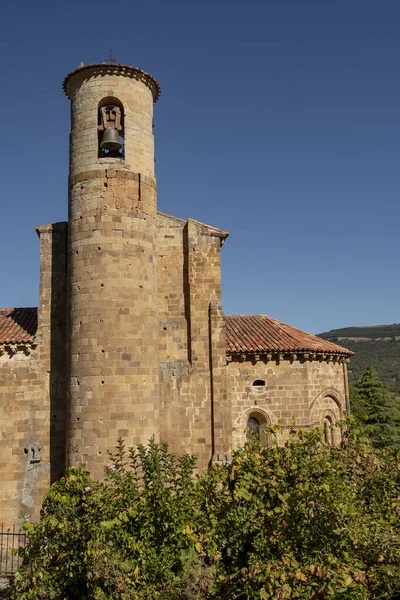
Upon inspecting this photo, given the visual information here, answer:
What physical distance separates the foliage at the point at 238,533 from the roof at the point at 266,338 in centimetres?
837

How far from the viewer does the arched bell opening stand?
47.1ft

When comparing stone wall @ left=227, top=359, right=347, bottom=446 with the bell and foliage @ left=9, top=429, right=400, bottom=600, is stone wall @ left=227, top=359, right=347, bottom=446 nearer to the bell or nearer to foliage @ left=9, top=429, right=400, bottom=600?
the bell

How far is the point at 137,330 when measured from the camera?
13828 millimetres

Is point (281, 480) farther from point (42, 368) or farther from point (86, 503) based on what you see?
point (42, 368)

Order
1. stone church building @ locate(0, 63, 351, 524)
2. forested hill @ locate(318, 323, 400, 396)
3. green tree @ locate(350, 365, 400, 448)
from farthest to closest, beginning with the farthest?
forested hill @ locate(318, 323, 400, 396) < green tree @ locate(350, 365, 400, 448) < stone church building @ locate(0, 63, 351, 524)

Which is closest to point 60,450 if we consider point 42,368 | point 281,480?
point 42,368

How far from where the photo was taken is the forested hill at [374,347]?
97525 millimetres

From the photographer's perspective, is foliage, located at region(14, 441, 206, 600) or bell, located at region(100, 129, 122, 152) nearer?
foliage, located at region(14, 441, 206, 600)

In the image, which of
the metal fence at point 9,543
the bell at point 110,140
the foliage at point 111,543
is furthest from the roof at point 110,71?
the metal fence at point 9,543

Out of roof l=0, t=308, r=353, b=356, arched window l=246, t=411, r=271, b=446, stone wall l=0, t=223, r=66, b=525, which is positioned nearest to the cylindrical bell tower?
stone wall l=0, t=223, r=66, b=525

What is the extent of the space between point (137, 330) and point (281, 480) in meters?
7.49

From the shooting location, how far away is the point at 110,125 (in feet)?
48.0

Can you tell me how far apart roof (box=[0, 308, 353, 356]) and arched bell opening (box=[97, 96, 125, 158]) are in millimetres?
5945

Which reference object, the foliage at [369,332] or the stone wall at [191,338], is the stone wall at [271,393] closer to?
the stone wall at [191,338]
